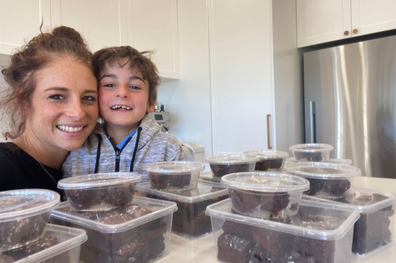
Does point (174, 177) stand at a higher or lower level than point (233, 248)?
higher

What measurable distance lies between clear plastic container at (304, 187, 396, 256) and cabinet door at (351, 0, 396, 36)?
185 centimetres

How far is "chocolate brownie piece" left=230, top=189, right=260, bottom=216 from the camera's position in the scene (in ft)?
1.69

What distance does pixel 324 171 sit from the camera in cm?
67

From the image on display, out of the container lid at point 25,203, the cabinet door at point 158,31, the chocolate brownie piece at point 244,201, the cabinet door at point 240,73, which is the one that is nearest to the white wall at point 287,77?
the cabinet door at point 240,73

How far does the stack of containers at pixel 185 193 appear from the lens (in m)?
0.62

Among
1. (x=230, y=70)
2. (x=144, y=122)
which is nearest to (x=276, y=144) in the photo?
(x=230, y=70)

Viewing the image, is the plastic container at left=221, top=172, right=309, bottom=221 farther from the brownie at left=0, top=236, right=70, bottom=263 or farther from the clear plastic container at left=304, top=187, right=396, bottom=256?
the brownie at left=0, top=236, right=70, bottom=263

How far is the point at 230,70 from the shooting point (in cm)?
239

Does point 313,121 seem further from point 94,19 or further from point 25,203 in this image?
point 25,203

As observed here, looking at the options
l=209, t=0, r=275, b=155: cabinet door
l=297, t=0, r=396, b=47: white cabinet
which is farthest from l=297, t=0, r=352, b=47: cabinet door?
l=209, t=0, r=275, b=155: cabinet door

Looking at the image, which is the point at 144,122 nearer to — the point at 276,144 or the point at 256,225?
the point at 256,225

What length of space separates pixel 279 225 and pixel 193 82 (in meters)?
2.30

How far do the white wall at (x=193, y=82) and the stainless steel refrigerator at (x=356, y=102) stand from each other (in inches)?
34.3

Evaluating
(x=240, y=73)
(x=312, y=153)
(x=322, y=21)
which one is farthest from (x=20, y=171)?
(x=322, y=21)
